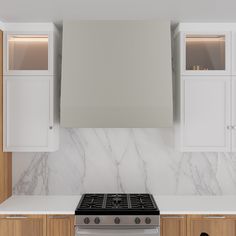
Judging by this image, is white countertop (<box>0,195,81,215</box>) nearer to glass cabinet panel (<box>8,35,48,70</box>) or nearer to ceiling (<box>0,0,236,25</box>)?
glass cabinet panel (<box>8,35,48,70</box>)

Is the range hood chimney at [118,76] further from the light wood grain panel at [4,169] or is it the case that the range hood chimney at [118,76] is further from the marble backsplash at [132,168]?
the light wood grain panel at [4,169]

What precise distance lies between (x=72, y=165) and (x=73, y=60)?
1.08 metres

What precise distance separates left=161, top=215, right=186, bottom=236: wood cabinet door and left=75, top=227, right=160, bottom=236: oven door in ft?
0.30

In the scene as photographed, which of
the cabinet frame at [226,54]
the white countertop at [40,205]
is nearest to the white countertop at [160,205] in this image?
the white countertop at [40,205]

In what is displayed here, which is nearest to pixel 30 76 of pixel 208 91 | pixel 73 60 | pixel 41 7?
pixel 73 60

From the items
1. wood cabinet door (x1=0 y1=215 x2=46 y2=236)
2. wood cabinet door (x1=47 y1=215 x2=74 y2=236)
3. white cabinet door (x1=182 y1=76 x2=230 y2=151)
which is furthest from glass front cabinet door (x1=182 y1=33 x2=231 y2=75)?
wood cabinet door (x1=0 y1=215 x2=46 y2=236)

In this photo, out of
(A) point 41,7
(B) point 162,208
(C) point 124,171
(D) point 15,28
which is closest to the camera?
(A) point 41,7

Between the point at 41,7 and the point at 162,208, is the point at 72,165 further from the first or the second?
the point at 41,7

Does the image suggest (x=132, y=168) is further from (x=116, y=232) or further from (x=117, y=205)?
(x=116, y=232)

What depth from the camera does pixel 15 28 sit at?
130 inches

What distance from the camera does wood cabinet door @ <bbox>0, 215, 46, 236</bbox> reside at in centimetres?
295

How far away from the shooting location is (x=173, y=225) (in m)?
2.96

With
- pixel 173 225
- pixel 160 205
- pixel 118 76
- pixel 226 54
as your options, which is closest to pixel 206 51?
pixel 226 54

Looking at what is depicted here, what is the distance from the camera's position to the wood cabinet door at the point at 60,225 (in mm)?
2955
